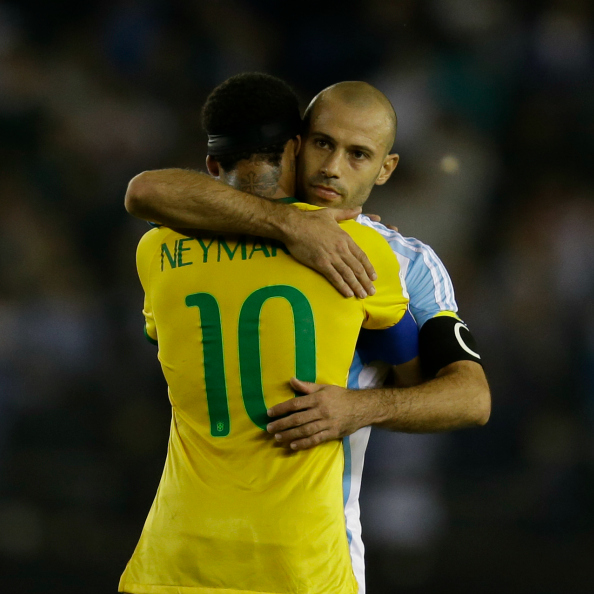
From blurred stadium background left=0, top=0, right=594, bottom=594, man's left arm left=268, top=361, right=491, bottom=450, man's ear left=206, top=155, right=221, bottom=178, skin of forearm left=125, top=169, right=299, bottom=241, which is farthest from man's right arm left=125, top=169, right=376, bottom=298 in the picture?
blurred stadium background left=0, top=0, right=594, bottom=594

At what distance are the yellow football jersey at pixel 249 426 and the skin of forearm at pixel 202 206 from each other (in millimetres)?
47

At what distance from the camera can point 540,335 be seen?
3.75 m

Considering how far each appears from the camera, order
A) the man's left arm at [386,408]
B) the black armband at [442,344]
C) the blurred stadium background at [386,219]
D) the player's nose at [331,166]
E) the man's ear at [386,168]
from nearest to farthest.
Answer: the man's left arm at [386,408], the black armband at [442,344], the player's nose at [331,166], the man's ear at [386,168], the blurred stadium background at [386,219]

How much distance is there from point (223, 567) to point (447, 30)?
3.63 meters

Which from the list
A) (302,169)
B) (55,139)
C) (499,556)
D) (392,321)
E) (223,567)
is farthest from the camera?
(55,139)

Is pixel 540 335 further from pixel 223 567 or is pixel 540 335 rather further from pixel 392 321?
pixel 223 567

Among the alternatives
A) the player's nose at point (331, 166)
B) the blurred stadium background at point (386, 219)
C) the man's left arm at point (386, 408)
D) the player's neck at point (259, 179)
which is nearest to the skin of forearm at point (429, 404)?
the man's left arm at point (386, 408)

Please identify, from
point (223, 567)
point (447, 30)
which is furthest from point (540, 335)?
point (223, 567)

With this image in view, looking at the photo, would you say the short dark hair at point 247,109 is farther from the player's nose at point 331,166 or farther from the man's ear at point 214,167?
the player's nose at point 331,166

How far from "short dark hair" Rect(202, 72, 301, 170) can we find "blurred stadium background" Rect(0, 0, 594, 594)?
2.28 m

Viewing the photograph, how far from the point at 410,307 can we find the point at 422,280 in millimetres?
69

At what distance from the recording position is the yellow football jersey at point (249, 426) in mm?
1350

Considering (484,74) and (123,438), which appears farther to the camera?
(484,74)

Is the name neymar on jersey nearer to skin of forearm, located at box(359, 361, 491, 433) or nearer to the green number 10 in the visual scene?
the green number 10
